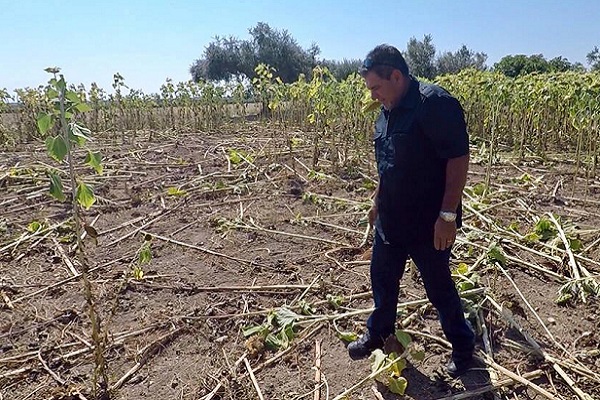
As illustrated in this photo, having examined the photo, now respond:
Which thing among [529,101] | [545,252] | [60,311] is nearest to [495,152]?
[529,101]

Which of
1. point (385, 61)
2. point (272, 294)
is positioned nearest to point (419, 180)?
point (385, 61)

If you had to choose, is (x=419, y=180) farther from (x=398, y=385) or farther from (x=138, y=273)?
(x=138, y=273)

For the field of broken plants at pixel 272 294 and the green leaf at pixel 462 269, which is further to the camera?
the green leaf at pixel 462 269

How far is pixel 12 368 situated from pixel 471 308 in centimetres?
280

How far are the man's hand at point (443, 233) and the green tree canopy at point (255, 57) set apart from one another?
2680cm

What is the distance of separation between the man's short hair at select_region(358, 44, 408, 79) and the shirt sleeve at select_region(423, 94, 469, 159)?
0.74 feet

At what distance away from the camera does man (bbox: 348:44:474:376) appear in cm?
228

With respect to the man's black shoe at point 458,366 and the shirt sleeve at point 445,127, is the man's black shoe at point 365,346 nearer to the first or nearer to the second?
the man's black shoe at point 458,366

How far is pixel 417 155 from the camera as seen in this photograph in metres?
2.36

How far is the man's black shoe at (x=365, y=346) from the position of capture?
9.48 feet

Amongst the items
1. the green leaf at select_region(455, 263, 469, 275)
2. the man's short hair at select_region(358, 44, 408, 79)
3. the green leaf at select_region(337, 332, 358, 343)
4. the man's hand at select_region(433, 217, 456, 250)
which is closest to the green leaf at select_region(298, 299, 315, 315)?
the green leaf at select_region(337, 332, 358, 343)

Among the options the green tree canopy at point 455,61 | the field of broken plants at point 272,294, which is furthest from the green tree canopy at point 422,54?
the field of broken plants at point 272,294

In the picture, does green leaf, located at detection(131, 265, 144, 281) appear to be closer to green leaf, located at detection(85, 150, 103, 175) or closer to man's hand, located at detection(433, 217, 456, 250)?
green leaf, located at detection(85, 150, 103, 175)

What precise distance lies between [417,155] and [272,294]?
6.06 ft
